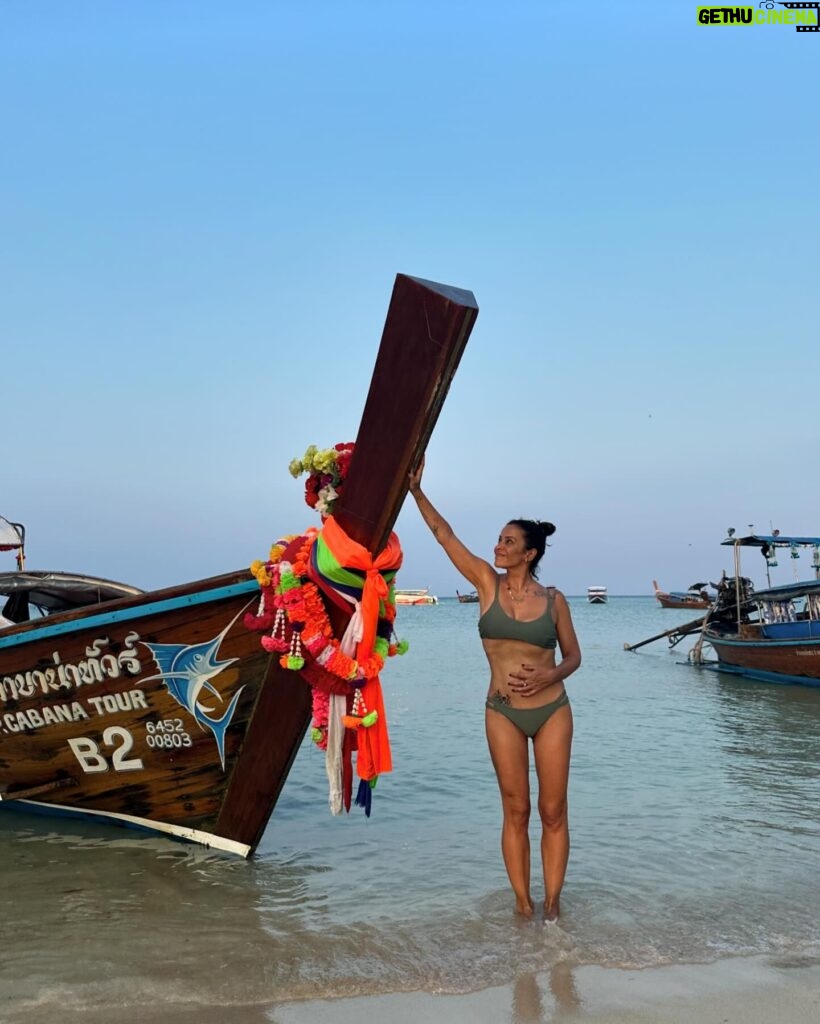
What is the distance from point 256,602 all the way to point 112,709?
1.26 m

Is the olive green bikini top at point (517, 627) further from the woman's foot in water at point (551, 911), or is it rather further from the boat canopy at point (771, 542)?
the boat canopy at point (771, 542)

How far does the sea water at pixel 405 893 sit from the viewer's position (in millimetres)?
3711

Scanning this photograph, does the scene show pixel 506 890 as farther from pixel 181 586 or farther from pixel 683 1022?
pixel 181 586

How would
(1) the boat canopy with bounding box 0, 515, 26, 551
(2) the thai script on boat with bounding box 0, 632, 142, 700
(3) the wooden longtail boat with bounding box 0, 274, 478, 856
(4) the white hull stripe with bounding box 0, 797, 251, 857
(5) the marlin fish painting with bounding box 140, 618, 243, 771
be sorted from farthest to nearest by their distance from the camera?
1. (1) the boat canopy with bounding box 0, 515, 26, 551
2. (4) the white hull stripe with bounding box 0, 797, 251, 857
3. (2) the thai script on boat with bounding box 0, 632, 142, 700
4. (5) the marlin fish painting with bounding box 140, 618, 243, 771
5. (3) the wooden longtail boat with bounding box 0, 274, 478, 856

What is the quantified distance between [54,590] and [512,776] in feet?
15.5

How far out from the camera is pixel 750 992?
3.42 meters

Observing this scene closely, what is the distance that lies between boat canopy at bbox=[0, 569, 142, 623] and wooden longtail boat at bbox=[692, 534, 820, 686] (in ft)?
45.1

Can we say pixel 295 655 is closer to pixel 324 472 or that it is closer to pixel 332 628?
pixel 332 628

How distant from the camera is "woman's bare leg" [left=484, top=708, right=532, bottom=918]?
396 cm

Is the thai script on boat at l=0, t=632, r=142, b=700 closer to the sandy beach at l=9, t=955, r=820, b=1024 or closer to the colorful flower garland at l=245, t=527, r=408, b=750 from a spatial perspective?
the colorful flower garland at l=245, t=527, r=408, b=750

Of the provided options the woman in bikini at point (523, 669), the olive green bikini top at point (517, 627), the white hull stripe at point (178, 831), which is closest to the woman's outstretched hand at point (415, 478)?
the woman in bikini at point (523, 669)

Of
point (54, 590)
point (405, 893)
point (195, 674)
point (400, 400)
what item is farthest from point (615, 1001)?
point (54, 590)

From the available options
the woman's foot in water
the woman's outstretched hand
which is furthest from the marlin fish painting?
the woman's foot in water

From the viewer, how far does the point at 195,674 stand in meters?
5.02
